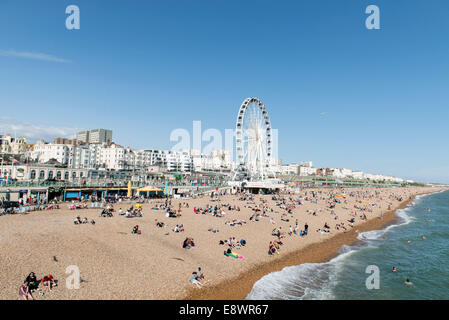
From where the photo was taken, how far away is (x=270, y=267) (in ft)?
50.0

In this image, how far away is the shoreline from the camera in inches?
447

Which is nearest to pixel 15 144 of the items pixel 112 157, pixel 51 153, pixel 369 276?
pixel 51 153

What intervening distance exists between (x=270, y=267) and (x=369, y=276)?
555 cm

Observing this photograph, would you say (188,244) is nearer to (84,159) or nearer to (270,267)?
(270,267)

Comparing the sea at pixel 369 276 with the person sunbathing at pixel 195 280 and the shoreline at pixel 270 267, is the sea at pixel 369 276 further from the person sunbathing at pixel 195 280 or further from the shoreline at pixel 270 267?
the person sunbathing at pixel 195 280

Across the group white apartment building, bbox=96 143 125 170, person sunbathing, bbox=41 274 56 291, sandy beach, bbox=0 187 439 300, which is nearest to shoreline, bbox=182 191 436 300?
sandy beach, bbox=0 187 439 300

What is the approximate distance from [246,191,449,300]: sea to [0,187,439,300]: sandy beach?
908 millimetres

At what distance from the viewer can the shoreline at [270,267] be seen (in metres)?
11.4

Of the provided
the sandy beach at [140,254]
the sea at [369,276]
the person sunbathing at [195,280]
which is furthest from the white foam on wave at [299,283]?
the person sunbathing at [195,280]

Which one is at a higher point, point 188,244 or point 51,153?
point 51,153

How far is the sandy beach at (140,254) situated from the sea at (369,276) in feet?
2.98

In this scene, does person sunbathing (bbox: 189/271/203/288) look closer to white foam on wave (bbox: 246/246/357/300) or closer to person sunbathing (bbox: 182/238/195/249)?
white foam on wave (bbox: 246/246/357/300)
